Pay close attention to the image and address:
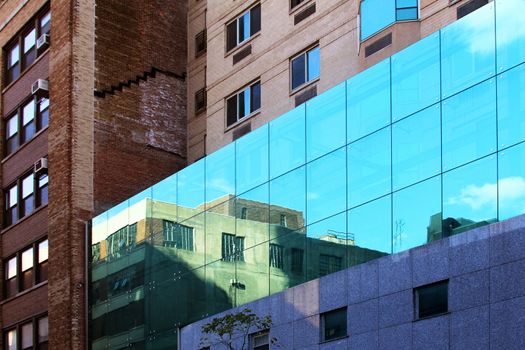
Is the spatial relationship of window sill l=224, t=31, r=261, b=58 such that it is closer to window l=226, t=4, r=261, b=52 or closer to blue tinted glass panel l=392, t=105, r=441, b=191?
window l=226, t=4, r=261, b=52

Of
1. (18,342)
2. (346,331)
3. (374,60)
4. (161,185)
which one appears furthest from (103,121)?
(346,331)

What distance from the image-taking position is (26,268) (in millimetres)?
40969

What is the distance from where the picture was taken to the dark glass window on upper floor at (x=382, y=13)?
28.9 metres

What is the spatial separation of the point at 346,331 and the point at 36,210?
18.0 m

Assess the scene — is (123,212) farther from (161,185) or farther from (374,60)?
(374,60)

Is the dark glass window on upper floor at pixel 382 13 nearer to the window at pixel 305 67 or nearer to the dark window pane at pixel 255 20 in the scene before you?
the window at pixel 305 67

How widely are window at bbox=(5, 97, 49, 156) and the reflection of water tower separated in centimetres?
1946

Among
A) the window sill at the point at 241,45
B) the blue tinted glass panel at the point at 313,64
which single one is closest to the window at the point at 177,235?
the blue tinted glass panel at the point at 313,64

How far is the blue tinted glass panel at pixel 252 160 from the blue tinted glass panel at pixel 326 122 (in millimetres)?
2024

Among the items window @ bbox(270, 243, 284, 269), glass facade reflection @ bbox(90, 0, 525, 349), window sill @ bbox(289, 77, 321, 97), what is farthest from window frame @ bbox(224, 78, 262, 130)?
window @ bbox(270, 243, 284, 269)

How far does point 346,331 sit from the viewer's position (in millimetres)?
25844

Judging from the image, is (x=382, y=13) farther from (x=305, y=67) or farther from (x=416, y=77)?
(x=305, y=67)

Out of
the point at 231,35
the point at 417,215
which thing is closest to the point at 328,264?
the point at 417,215

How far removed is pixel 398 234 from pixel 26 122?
21875 mm
